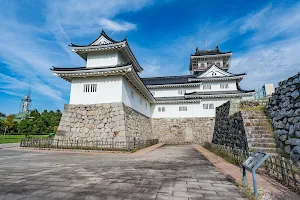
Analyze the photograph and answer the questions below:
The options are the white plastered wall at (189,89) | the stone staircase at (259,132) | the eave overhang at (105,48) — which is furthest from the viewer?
the white plastered wall at (189,89)

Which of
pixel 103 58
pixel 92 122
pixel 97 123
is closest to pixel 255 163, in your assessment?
pixel 97 123

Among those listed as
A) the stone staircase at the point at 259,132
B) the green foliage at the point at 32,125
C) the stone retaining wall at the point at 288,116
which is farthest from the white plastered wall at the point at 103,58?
the green foliage at the point at 32,125

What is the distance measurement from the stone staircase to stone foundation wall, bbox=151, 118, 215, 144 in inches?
496

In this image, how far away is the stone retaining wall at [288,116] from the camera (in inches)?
227

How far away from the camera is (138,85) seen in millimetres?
15867

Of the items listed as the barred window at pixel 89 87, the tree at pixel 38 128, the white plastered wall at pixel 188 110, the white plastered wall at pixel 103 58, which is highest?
the white plastered wall at pixel 103 58

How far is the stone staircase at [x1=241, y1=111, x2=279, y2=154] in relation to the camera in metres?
6.84

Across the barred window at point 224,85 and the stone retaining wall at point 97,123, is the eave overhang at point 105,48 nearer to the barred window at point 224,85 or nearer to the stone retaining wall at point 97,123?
the stone retaining wall at point 97,123

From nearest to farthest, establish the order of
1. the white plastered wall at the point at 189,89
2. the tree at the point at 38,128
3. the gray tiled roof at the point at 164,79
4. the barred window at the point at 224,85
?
the white plastered wall at the point at 189,89, the barred window at the point at 224,85, the gray tiled roof at the point at 164,79, the tree at the point at 38,128

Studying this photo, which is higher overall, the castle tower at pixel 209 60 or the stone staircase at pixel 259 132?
the castle tower at pixel 209 60

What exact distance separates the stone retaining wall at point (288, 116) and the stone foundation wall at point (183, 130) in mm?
13573

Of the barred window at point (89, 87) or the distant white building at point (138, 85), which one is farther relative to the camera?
the barred window at point (89, 87)

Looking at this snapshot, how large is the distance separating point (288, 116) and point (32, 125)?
39.3 meters

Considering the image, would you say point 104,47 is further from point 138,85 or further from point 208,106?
point 208,106
